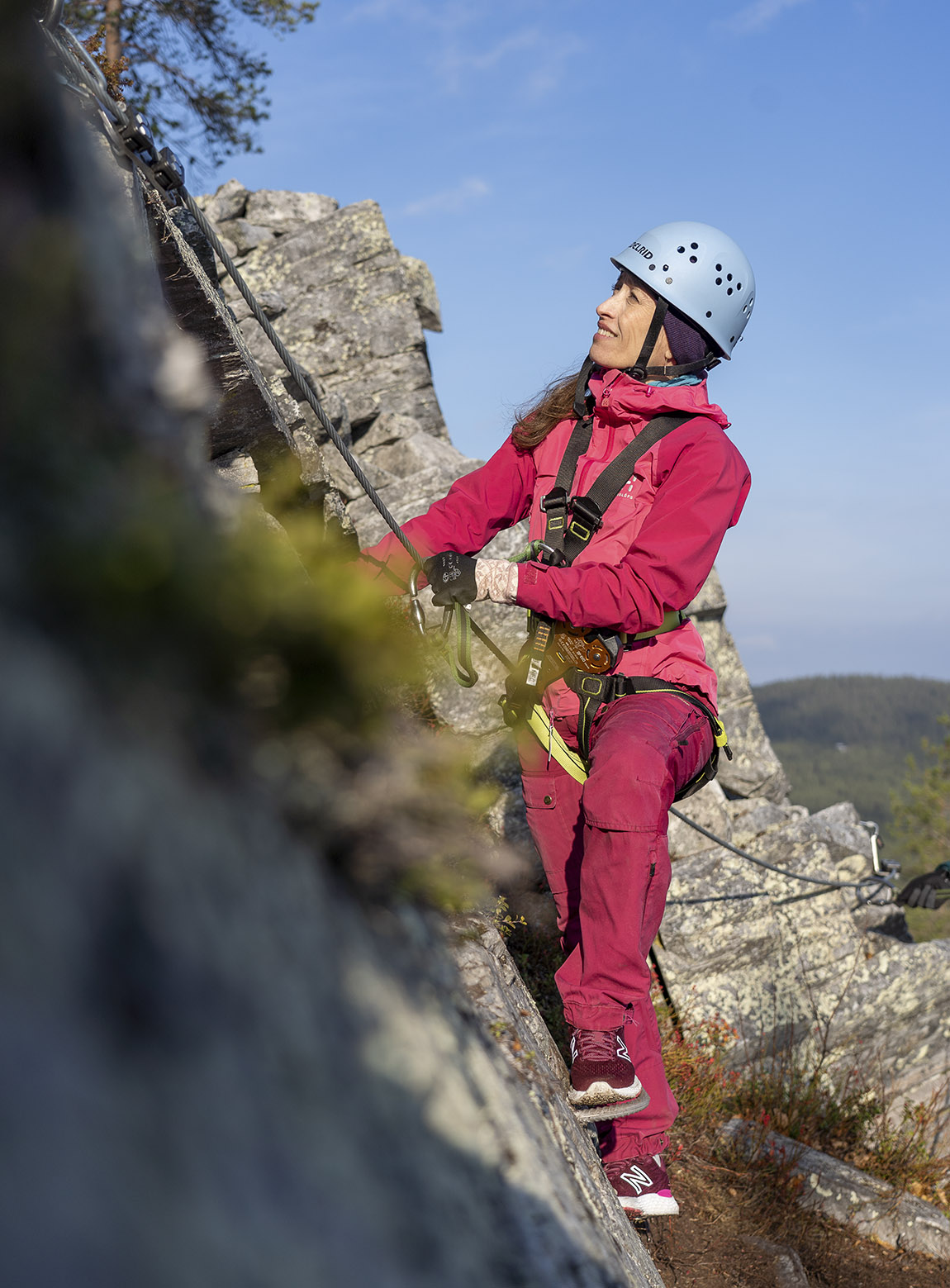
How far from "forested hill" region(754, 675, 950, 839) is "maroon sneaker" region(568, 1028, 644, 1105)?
349ft

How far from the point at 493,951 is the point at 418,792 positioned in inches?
83.9

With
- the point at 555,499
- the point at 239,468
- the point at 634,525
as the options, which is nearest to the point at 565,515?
the point at 555,499

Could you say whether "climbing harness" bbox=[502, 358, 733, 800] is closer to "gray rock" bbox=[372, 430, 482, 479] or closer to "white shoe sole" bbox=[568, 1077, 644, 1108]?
"white shoe sole" bbox=[568, 1077, 644, 1108]

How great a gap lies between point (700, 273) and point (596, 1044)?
3276mm

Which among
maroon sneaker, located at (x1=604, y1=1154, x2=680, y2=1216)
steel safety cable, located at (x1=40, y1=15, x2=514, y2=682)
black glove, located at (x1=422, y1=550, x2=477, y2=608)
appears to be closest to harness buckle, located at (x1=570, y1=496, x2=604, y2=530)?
black glove, located at (x1=422, y1=550, x2=477, y2=608)

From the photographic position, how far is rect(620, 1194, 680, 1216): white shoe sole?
3195mm

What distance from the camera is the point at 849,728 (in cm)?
13538

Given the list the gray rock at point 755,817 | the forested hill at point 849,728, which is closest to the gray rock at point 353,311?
the gray rock at point 755,817

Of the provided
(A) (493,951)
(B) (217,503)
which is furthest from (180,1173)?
(A) (493,951)

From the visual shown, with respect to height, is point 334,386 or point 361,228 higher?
point 361,228

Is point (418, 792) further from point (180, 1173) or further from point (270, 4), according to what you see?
point (270, 4)

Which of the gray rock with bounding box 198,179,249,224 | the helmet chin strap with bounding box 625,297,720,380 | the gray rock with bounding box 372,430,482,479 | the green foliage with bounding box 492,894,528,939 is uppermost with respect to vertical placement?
the gray rock with bounding box 198,179,249,224

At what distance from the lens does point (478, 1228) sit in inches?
34.5

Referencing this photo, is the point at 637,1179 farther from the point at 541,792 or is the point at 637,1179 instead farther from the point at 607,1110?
the point at 541,792
